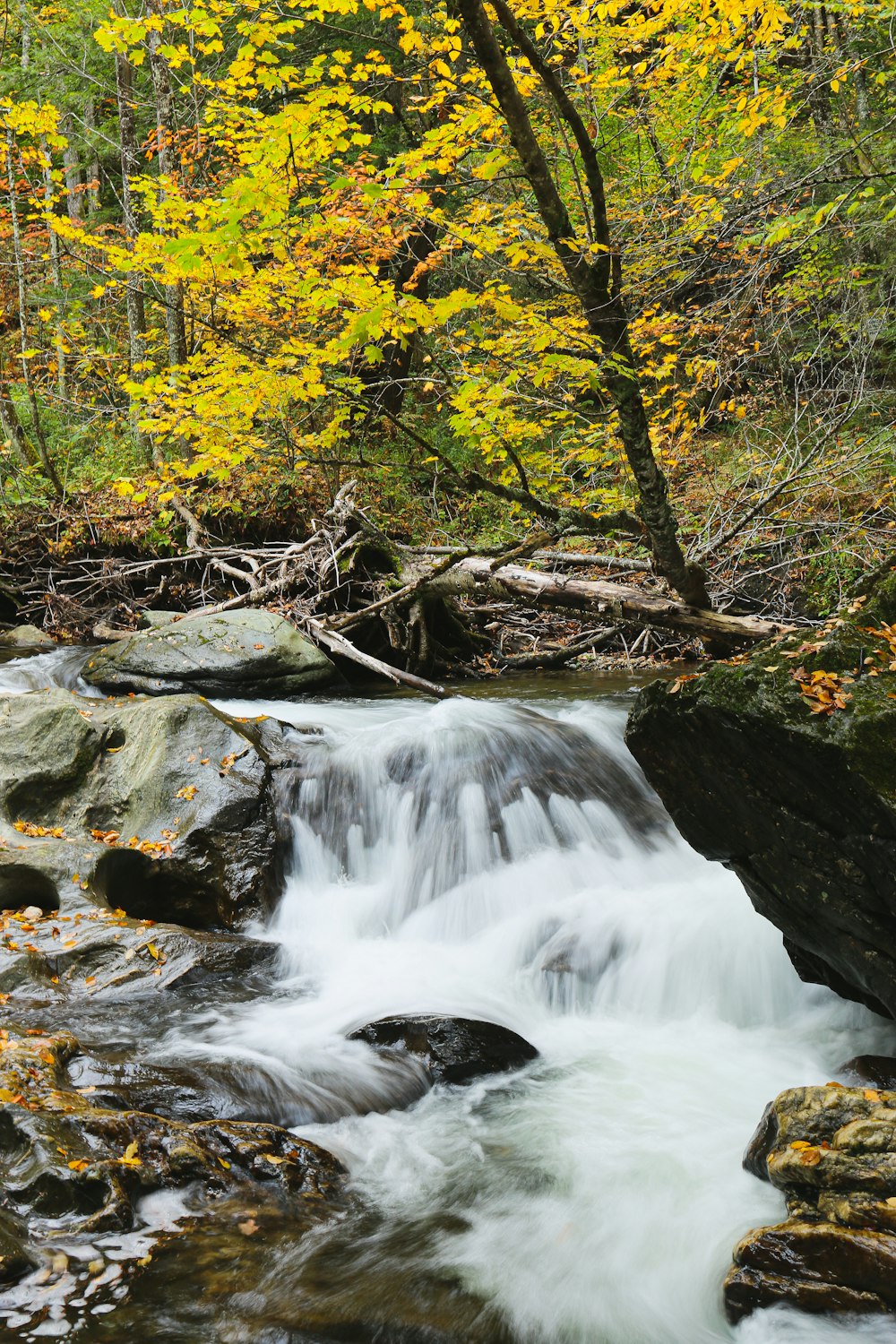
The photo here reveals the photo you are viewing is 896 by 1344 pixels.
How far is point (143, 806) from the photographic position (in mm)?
6051

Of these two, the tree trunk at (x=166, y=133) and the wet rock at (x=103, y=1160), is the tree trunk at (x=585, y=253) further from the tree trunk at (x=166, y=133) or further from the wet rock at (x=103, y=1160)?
the tree trunk at (x=166, y=133)

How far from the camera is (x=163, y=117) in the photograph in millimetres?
11680

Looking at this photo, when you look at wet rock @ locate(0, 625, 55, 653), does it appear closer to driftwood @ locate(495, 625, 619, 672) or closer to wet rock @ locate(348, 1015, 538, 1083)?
driftwood @ locate(495, 625, 619, 672)

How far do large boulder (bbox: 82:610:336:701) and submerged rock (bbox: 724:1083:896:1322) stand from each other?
6.60m

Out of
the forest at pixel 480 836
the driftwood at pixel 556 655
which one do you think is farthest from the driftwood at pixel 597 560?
the driftwood at pixel 556 655

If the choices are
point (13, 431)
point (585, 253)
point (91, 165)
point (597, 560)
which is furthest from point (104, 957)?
point (91, 165)

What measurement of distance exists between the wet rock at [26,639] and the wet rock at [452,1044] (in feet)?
25.8

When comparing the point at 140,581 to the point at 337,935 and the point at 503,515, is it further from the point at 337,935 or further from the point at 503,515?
the point at 337,935

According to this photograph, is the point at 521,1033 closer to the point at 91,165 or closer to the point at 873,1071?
the point at 873,1071

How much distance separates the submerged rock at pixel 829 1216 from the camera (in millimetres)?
2543

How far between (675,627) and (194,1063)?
4.44 metres

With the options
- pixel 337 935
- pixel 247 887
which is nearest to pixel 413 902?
pixel 337 935

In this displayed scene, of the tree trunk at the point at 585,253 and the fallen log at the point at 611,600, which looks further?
the fallen log at the point at 611,600

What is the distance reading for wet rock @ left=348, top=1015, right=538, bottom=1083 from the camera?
4.30 metres
